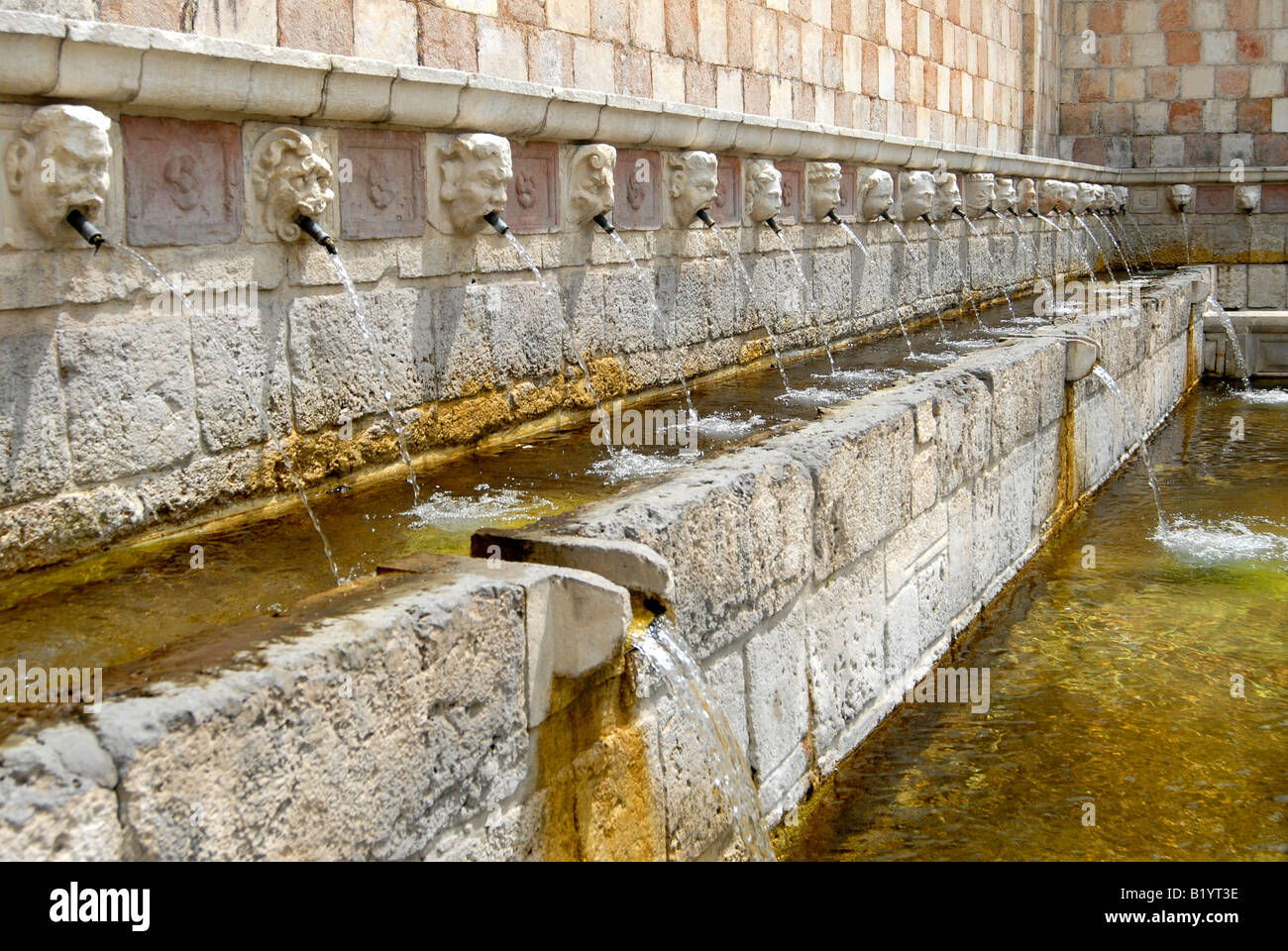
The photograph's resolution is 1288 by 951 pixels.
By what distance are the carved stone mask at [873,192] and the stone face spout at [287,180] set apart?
481 cm

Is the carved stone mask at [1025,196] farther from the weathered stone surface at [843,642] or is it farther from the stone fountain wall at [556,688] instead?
the weathered stone surface at [843,642]

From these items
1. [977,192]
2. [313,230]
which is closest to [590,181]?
[313,230]

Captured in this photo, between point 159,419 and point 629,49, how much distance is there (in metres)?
4.17

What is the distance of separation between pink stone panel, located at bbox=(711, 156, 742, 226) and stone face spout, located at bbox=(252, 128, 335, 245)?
2.71 metres

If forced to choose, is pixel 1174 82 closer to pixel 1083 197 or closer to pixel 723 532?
pixel 1083 197

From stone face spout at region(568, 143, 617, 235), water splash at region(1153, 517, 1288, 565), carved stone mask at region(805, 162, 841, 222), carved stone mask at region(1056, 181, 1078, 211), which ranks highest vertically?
carved stone mask at region(1056, 181, 1078, 211)

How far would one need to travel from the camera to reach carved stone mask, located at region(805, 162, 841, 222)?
724 centimetres

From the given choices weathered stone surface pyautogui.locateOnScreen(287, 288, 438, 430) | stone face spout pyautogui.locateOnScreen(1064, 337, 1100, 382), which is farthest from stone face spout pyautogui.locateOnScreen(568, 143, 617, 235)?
stone face spout pyautogui.locateOnScreen(1064, 337, 1100, 382)

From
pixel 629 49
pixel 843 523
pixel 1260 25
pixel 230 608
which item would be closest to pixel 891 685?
pixel 843 523

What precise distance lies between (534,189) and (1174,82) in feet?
41.7

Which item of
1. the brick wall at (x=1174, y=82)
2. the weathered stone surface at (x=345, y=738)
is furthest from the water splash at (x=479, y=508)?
the brick wall at (x=1174, y=82)

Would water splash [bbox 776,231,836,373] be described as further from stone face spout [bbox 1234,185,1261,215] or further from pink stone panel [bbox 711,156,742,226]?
stone face spout [bbox 1234,185,1261,215]

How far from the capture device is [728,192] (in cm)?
633
